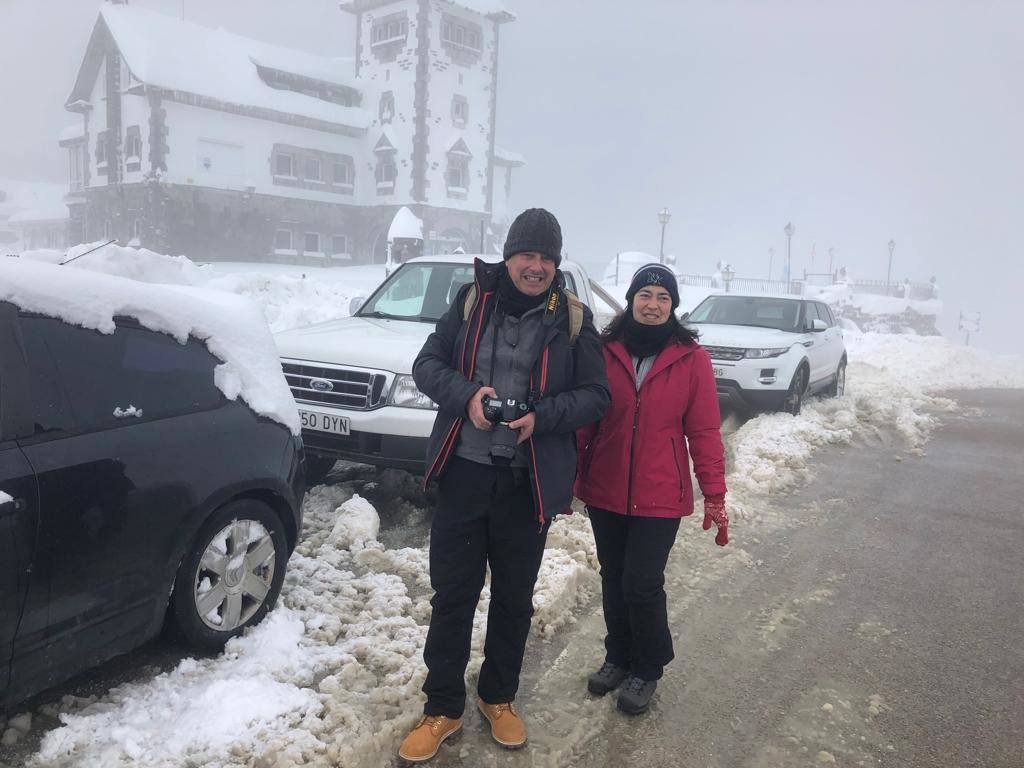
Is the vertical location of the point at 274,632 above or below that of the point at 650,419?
below

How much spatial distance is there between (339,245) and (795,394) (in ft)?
126

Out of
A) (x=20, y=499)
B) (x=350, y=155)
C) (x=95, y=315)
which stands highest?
(x=350, y=155)

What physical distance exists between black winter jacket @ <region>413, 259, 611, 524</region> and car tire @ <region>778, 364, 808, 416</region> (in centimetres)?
727

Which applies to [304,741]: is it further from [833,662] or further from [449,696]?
[833,662]

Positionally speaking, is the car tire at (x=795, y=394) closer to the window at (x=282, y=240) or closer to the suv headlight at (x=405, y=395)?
the suv headlight at (x=405, y=395)

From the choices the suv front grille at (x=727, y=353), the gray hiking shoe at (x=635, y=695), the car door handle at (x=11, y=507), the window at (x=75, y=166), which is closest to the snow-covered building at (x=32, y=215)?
the window at (x=75, y=166)

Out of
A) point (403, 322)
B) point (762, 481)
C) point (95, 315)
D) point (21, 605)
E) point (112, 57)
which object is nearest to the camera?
point (21, 605)

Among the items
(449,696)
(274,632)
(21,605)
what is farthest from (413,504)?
(21,605)

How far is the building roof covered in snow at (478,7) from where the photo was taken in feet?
150

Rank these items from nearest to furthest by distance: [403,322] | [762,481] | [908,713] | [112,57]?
[908,713], [403,322], [762,481], [112,57]

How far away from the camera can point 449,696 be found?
2840mm

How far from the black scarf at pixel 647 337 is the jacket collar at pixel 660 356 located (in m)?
0.02

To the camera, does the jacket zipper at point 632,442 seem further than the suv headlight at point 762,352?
No

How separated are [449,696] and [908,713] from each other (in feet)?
6.53
